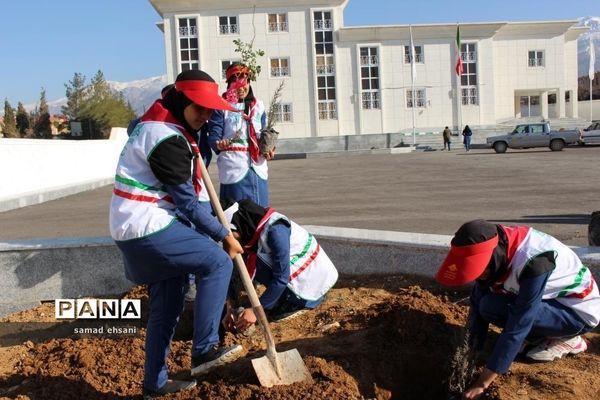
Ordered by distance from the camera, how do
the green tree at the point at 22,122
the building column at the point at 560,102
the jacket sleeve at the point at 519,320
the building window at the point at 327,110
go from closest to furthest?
the jacket sleeve at the point at 519,320
the green tree at the point at 22,122
the building window at the point at 327,110
the building column at the point at 560,102

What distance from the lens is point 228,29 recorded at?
52625mm

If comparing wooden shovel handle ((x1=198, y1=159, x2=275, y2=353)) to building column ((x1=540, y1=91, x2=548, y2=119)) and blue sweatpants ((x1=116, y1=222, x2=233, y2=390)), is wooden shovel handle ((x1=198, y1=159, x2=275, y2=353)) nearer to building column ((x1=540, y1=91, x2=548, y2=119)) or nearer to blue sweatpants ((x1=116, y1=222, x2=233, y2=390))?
blue sweatpants ((x1=116, y1=222, x2=233, y2=390))

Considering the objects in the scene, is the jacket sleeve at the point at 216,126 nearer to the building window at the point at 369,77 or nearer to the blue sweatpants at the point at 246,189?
the blue sweatpants at the point at 246,189

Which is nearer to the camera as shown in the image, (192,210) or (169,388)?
(192,210)

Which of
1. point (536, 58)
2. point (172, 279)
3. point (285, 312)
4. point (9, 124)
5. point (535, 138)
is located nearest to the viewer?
point (172, 279)

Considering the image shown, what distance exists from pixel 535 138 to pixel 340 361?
103 feet

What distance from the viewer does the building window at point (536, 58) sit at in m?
56.1

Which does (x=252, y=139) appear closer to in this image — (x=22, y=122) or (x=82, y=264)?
(x=82, y=264)

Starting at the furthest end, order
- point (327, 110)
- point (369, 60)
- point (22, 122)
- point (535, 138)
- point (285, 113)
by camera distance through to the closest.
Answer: point (327, 110) → point (285, 113) → point (369, 60) → point (22, 122) → point (535, 138)

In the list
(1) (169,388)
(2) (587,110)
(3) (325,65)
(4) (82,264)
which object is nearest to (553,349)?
(1) (169,388)

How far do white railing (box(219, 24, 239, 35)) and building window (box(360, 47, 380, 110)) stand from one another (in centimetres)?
1103

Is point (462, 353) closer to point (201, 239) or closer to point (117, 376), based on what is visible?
point (201, 239)

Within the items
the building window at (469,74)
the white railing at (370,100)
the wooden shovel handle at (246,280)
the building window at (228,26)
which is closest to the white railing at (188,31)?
the building window at (228,26)

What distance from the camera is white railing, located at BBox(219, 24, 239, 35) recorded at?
5253 centimetres
